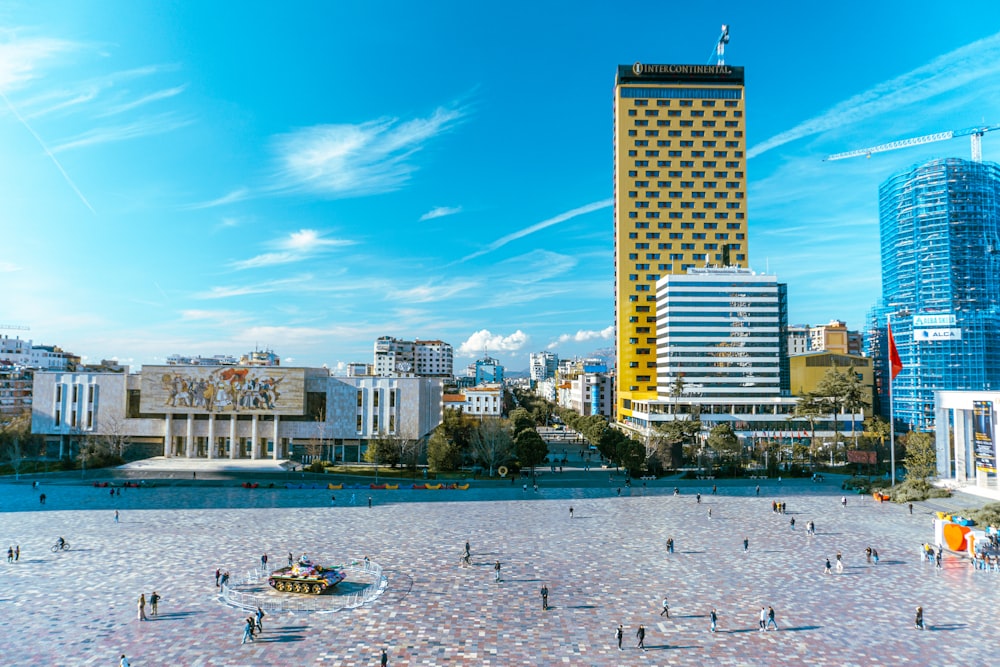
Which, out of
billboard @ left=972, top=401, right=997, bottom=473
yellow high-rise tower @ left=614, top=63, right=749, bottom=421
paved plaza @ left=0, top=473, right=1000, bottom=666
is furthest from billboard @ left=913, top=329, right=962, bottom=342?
paved plaza @ left=0, top=473, right=1000, bottom=666

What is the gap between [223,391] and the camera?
283 ft

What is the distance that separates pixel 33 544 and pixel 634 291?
10714 cm

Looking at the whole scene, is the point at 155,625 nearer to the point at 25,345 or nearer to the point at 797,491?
the point at 797,491

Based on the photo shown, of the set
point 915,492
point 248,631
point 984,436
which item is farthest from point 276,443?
point 984,436

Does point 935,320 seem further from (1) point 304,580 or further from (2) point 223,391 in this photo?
(1) point 304,580

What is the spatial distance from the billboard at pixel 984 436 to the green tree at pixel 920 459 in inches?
183

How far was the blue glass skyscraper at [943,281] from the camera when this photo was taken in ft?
355

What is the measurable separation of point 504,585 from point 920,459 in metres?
55.7

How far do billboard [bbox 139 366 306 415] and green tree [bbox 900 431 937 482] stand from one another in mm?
72850

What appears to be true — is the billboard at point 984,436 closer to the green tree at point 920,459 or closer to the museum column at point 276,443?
the green tree at point 920,459

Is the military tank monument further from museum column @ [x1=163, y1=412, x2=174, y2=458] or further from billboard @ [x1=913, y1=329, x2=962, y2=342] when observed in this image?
billboard @ [x1=913, y1=329, x2=962, y2=342]

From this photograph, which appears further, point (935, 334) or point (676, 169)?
point (676, 169)

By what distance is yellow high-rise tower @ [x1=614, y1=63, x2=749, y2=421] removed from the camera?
424 feet

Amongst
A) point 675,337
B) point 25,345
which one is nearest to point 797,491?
point 675,337
